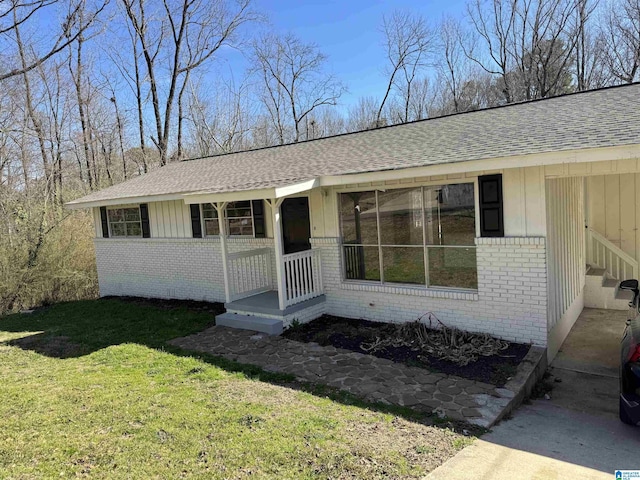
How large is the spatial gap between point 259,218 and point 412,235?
3.74 metres

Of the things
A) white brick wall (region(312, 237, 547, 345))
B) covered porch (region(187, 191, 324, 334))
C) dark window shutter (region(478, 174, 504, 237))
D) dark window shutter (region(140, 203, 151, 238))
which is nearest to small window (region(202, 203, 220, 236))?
covered porch (region(187, 191, 324, 334))

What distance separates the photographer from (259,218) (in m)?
9.71

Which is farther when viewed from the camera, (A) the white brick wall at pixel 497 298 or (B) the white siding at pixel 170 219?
(B) the white siding at pixel 170 219

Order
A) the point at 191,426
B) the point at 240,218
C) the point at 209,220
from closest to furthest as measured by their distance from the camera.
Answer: the point at 191,426
the point at 240,218
the point at 209,220

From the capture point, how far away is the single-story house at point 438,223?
6102 millimetres

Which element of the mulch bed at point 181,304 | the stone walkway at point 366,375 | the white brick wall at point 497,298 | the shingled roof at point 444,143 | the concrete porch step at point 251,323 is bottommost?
the stone walkway at point 366,375

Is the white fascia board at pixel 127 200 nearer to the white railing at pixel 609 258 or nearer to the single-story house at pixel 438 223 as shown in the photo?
the single-story house at pixel 438 223

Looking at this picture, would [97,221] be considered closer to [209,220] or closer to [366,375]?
A: [209,220]

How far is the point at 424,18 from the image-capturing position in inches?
1081

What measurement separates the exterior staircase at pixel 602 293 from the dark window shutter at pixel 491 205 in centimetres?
379

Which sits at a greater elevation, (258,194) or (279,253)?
(258,194)

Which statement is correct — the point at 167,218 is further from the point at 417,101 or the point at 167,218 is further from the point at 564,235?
the point at 417,101

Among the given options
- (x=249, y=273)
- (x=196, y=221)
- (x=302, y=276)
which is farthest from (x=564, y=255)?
(x=196, y=221)

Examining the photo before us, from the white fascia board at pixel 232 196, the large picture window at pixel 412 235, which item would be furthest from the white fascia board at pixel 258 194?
the large picture window at pixel 412 235
